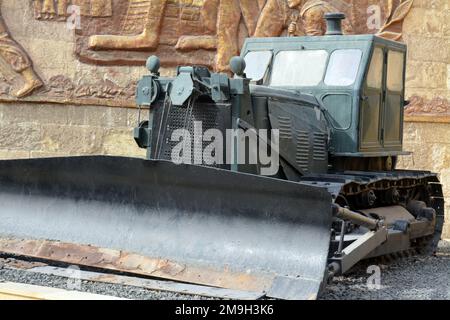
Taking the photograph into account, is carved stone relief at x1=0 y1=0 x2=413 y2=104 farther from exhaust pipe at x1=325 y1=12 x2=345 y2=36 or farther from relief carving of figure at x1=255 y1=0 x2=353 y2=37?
exhaust pipe at x1=325 y1=12 x2=345 y2=36

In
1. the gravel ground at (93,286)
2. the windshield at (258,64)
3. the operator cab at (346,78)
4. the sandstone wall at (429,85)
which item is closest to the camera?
the gravel ground at (93,286)

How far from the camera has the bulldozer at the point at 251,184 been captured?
6.30 meters

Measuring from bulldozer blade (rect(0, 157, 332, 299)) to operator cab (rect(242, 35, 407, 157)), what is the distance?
222cm

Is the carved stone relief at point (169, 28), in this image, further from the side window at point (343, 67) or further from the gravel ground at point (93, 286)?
the gravel ground at point (93, 286)

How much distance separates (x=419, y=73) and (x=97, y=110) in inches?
191

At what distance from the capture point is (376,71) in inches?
346

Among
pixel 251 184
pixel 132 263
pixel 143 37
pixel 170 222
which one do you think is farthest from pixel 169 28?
pixel 251 184

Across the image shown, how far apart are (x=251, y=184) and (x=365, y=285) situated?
1544 mm

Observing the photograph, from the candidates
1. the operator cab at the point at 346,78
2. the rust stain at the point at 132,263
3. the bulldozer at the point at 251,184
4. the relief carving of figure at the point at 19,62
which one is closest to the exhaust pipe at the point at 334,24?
the bulldozer at the point at 251,184

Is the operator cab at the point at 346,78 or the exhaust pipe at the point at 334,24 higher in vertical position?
the exhaust pipe at the point at 334,24

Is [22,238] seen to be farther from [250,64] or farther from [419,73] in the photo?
[419,73]

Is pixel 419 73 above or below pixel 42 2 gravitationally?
below

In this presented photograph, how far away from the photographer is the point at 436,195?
958cm
